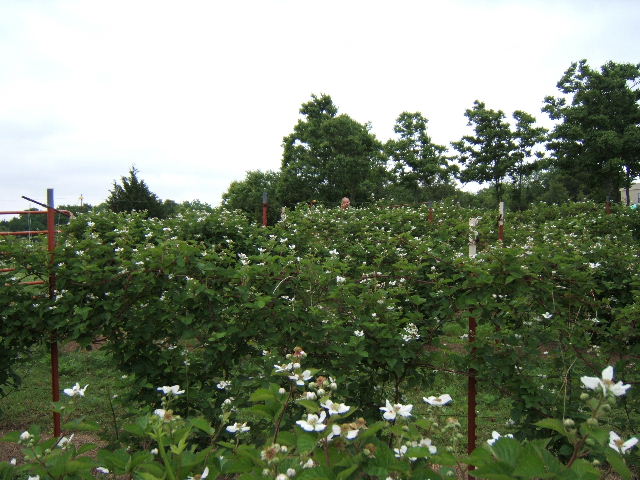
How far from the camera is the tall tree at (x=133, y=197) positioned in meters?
29.6

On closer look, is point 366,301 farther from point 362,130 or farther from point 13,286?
point 362,130

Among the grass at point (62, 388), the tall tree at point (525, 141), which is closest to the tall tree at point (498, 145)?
the tall tree at point (525, 141)

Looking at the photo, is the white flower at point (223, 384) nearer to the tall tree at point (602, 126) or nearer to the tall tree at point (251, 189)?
the tall tree at point (602, 126)

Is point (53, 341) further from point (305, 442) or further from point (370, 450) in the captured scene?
point (370, 450)

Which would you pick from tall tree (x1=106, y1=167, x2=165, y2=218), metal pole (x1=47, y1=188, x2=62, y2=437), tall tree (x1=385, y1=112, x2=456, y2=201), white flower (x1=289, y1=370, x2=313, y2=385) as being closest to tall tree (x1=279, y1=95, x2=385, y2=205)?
tall tree (x1=385, y1=112, x2=456, y2=201)

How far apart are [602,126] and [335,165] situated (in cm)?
1462

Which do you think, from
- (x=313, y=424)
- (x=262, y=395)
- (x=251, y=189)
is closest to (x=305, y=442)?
(x=313, y=424)

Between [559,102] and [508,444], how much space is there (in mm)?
31537

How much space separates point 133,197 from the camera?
2991 centimetres

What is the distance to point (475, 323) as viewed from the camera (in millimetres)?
→ 2658

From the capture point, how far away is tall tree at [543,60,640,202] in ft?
85.2

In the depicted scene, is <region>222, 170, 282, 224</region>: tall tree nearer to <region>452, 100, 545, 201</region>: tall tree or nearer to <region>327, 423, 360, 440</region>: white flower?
<region>452, 100, 545, 201</region>: tall tree

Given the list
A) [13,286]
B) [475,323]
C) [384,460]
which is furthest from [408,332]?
[13,286]

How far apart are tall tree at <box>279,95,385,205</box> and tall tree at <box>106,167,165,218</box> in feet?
26.8
